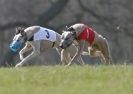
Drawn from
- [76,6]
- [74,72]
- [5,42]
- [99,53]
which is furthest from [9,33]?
[74,72]

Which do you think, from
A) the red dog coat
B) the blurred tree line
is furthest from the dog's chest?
the blurred tree line

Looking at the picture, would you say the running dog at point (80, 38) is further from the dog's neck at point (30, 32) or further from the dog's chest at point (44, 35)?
the dog's neck at point (30, 32)

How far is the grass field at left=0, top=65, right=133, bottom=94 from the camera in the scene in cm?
1129

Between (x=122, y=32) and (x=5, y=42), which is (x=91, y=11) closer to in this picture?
(x=122, y=32)

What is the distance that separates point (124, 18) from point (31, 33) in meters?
21.1

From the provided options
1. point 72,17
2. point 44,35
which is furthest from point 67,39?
point 72,17

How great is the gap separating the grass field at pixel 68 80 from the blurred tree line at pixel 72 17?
878 inches

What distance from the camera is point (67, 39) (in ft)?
52.7

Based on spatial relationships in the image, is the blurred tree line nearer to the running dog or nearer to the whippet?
the whippet

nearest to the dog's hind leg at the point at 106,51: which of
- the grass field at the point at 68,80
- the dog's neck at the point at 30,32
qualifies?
the dog's neck at the point at 30,32

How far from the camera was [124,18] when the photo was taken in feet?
123

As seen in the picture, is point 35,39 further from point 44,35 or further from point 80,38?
point 80,38

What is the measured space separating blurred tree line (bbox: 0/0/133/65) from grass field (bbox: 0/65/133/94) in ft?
73.2

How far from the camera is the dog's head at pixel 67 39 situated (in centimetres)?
1594
